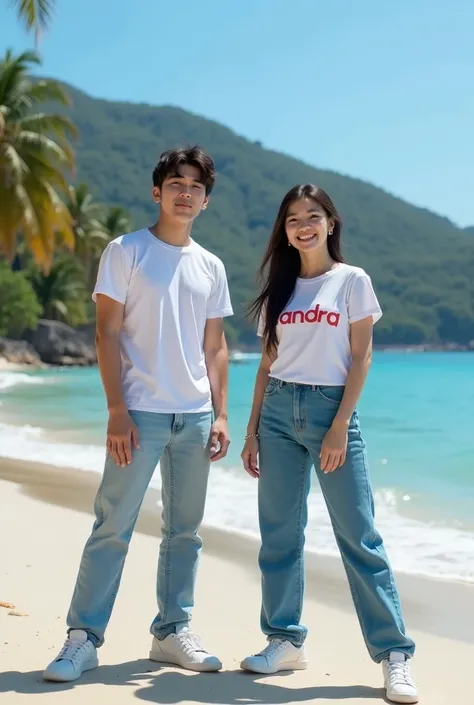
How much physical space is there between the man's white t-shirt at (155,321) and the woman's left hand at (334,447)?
0.50 m

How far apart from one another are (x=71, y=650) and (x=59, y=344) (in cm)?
4403

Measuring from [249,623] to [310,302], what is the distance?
5.35 ft

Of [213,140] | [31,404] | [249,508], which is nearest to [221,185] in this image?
[213,140]

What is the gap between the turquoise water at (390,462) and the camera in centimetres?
603

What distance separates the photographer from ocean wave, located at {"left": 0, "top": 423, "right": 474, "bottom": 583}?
17.6 feet

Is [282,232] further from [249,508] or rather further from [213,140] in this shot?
[213,140]

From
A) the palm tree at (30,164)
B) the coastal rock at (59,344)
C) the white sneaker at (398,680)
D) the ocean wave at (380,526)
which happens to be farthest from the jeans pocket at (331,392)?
the coastal rock at (59,344)

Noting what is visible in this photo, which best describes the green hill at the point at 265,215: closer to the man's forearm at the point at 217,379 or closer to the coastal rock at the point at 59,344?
the coastal rock at the point at 59,344

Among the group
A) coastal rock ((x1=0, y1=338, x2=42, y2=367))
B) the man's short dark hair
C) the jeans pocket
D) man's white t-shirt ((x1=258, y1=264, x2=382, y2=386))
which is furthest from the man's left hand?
coastal rock ((x1=0, y1=338, x2=42, y2=367))

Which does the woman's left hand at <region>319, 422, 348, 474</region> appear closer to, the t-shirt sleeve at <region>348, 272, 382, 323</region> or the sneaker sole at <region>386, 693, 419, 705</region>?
the t-shirt sleeve at <region>348, 272, 382, 323</region>

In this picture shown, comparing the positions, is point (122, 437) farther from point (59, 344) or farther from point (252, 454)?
point (59, 344)

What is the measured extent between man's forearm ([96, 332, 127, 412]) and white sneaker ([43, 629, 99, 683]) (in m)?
0.82

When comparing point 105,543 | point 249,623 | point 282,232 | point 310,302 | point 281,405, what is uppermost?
point 282,232

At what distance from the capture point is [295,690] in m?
2.90
